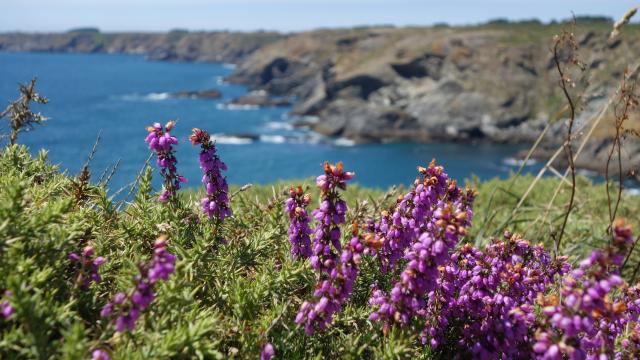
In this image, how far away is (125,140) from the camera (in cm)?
9625

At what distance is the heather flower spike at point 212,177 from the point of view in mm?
3871

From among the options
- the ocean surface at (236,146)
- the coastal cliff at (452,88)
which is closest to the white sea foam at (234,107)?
the ocean surface at (236,146)

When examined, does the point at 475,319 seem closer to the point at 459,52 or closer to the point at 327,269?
the point at 327,269

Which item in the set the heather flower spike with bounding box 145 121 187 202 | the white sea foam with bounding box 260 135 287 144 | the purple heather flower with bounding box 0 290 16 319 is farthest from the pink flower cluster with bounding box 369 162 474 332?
the white sea foam with bounding box 260 135 287 144

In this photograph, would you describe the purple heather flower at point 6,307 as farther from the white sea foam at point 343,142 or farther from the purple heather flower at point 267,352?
the white sea foam at point 343,142

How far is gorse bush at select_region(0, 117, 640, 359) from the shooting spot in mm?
2617

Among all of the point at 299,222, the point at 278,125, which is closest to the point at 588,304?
the point at 299,222

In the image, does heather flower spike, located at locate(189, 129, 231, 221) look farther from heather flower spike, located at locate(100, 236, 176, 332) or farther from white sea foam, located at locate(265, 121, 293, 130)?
white sea foam, located at locate(265, 121, 293, 130)

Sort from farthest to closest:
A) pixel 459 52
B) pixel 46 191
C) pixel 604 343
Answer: pixel 459 52, pixel 46 191, pixel 604 343

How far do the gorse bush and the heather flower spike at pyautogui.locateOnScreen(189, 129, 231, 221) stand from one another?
15 millimetres

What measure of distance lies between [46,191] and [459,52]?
138028 mm

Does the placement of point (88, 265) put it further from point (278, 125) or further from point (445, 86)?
point (445, 86)

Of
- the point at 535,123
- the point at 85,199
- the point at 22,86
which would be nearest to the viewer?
the point at 85,199

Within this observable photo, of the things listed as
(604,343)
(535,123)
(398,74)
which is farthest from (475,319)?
(398,74)
